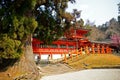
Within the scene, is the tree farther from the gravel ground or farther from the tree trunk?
the gravel ground

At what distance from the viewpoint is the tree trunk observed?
65.0ft

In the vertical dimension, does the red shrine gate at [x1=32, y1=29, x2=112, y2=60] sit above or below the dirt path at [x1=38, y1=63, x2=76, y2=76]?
above

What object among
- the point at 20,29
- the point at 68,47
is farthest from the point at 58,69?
the point at 68,47

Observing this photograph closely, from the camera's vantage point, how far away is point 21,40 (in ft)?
65.0

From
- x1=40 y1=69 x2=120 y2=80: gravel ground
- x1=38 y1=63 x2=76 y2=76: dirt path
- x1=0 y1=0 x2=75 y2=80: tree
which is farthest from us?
x1=38 y1=63 x2=76 y2=76: dirt path

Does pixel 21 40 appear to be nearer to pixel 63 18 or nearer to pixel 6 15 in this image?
pixel 6 15

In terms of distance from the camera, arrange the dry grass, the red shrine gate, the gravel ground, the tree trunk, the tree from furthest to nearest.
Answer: the red shrine gate → the dry grass → the tree trunk → the tree → the gravel ground

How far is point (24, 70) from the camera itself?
2055 centimetres

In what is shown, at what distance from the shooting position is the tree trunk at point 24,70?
19805 mm

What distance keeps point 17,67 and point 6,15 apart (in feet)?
14.2

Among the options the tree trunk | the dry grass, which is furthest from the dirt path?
the tree trunk

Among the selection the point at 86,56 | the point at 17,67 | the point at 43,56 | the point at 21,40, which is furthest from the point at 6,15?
the point at 43,56

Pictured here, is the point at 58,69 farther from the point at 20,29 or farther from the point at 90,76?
the point at 20,29

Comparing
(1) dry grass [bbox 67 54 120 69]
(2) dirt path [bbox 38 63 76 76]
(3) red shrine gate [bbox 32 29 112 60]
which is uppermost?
(3) red shrine gate [bbox 32 29 112 60]
